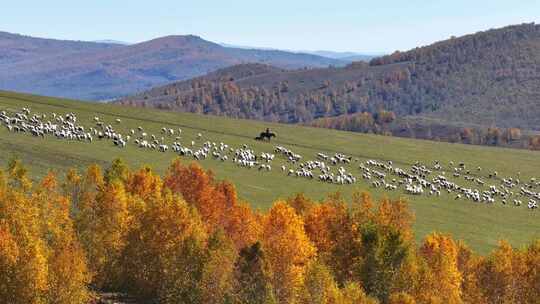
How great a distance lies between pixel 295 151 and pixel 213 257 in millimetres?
91236

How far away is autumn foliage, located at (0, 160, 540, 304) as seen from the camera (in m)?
51.4

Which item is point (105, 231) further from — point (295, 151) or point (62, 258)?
point (295, 151)

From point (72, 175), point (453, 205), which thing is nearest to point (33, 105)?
point (72, 175)

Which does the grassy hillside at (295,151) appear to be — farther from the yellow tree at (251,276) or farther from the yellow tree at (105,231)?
the yellow tree at (251,276)

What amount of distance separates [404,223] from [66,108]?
8728 cm

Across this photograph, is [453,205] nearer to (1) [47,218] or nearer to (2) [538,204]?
(2) [538,204]

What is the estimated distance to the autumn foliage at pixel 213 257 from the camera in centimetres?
5144

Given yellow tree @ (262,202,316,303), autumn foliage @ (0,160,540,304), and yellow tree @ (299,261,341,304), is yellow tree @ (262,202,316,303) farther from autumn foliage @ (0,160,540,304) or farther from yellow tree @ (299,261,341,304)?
yellow tree @ (299,261,341,304)

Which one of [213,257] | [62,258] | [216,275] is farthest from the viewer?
[213,257]

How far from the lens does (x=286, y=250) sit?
67.5 meters

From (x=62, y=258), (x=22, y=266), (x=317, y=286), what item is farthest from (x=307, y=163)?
(x=22, y=266)

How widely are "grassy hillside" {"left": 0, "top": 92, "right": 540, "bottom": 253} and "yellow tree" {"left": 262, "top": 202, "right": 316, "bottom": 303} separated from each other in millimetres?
28892

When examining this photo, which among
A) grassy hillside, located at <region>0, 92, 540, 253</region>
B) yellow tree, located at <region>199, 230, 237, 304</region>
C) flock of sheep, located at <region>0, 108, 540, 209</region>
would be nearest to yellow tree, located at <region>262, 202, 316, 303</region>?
yellow tree, located at <region>199, 230, 237, 304</region>

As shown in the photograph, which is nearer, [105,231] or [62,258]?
[62,258]
